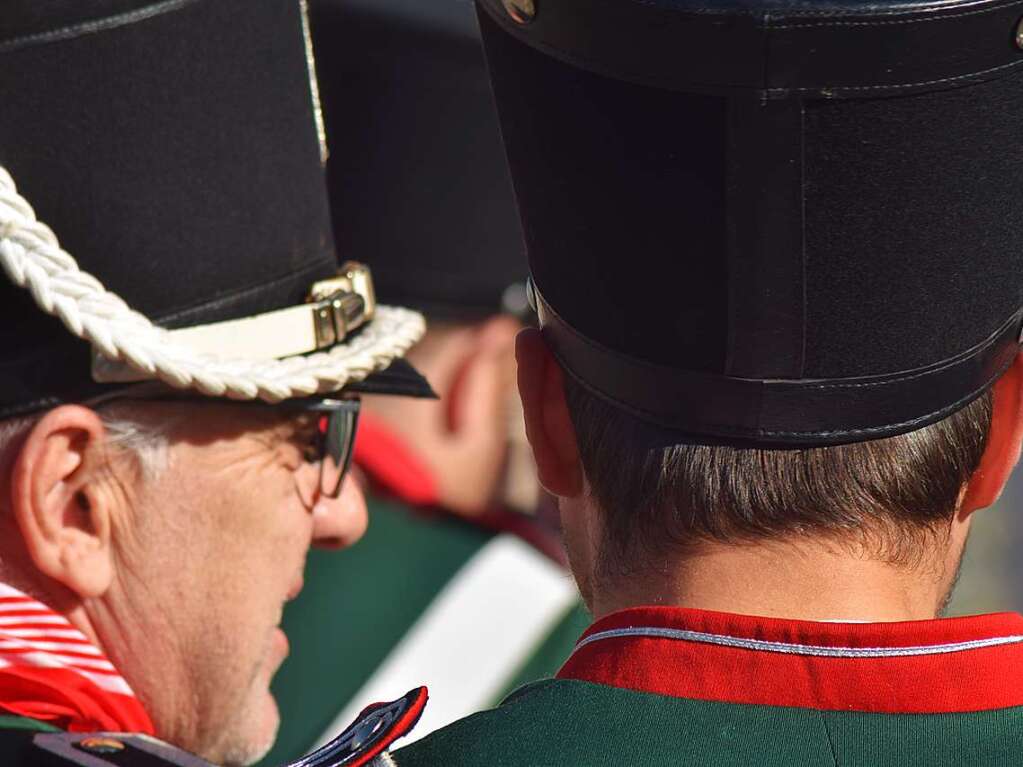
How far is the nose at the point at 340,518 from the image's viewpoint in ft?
8.84

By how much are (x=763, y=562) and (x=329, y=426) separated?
1135 millimetres

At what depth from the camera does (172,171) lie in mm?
A: 2248

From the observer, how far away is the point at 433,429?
447 cm

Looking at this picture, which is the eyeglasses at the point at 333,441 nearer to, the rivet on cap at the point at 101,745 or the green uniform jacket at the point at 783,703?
the rivet on cap at the point at 101,745

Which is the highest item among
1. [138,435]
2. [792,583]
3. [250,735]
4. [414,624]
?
[792,583]

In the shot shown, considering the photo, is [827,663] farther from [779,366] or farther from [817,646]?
[779,366]

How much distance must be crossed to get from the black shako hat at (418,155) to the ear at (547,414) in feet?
8.35

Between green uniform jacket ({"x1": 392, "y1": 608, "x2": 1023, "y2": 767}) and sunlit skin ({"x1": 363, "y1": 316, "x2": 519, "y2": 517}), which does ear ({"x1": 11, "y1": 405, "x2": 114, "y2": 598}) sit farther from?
sunlit skin ({"x1": 363, "y1": 316, "x2": 519, "y2": 517})

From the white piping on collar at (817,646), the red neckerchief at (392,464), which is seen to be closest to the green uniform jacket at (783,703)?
the white piping on collar at (817,646)

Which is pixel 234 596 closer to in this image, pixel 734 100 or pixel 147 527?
pixel 147 527

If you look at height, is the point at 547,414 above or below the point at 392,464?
above

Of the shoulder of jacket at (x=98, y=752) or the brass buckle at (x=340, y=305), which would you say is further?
the brass buckle at (x=340, y=305)

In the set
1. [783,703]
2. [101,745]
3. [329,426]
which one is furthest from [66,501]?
[783,703]

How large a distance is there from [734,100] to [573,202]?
25cm
